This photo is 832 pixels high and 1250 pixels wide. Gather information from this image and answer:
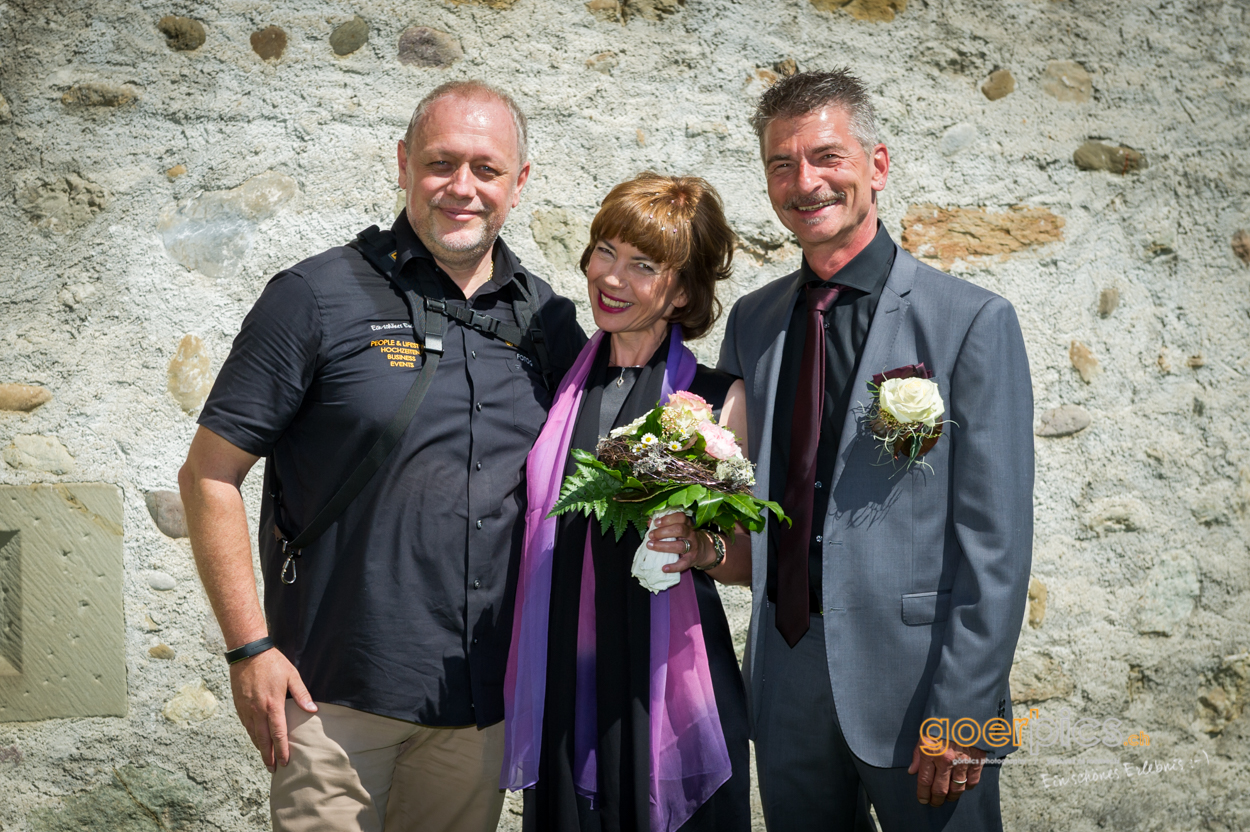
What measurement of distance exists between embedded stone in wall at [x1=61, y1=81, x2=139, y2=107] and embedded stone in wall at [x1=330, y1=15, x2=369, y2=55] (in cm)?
71

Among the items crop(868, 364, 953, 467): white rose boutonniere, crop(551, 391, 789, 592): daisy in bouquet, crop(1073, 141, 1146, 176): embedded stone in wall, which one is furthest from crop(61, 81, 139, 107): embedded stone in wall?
crop(1073, 141, 1146, 176): embedded stone in wall

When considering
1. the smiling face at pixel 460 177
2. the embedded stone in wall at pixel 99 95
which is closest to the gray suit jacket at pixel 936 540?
the smiling face at pixel 460 177

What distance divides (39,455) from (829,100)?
9.30ft

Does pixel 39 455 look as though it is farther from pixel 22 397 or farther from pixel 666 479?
pixel 666 479

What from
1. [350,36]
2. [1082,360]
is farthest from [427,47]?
[1082,360]

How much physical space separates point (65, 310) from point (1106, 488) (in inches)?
156

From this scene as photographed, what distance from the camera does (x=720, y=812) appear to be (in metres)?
2.25

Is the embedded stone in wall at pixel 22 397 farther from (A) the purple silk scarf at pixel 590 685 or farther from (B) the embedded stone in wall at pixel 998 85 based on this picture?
(B) the embedded stone in wall at pixel 998 85

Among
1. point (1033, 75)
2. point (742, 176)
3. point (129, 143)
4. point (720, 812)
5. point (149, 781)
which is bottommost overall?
point (149, 781)

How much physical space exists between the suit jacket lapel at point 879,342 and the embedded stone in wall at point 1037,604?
5.55 ft

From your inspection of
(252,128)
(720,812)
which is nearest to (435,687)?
(720,812)

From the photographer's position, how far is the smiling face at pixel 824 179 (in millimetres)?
2326

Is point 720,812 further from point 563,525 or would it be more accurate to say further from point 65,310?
point 65,310

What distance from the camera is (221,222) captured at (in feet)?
9.93
